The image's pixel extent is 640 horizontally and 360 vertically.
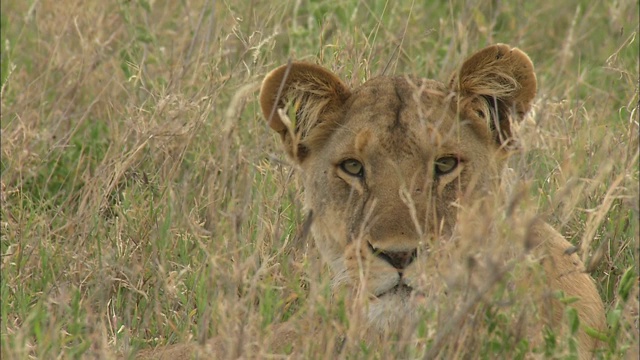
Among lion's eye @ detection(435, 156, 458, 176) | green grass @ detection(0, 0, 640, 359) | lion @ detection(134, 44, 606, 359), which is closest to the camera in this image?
green grass @ detection(0, 0, 640, 359)

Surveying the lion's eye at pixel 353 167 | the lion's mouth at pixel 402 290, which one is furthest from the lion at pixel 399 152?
the lion's mouth at pixel 402 290

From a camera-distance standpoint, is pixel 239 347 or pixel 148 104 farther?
pixel 148 104

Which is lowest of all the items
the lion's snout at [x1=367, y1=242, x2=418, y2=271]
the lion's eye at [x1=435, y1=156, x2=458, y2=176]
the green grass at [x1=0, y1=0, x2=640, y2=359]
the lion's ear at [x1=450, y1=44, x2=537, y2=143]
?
the green grass at [x1=0, y1=0, x2=640, y2=359]

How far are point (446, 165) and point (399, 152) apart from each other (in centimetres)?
15

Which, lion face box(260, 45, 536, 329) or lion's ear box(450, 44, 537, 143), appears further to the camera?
lion's ear box(450, 44, 537, 143)

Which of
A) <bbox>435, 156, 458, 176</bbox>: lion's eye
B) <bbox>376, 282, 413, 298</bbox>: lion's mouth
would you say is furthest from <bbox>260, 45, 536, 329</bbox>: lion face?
<bbox>376, 282, 413, 298</bbox>: lion's mouth

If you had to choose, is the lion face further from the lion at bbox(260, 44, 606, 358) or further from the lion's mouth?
the lion's mouth

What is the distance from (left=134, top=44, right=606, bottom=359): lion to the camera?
12.0 ft

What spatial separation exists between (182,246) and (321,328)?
143cm

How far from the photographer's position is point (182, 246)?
462 cm

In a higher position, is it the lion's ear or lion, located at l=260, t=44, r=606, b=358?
the lion's ear

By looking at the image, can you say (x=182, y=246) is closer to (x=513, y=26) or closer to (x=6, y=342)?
(x=6, y=342)

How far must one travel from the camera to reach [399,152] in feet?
12.8

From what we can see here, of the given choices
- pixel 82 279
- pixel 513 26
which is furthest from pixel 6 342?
pixel 513 26
